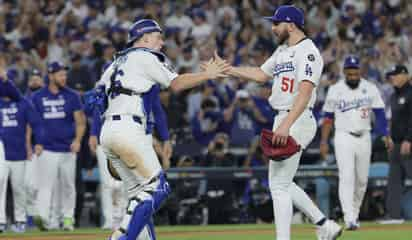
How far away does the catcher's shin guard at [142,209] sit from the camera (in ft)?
32.9

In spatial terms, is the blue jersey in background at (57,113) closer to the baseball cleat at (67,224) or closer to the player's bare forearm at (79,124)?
the player's bare forearm at (79,124)

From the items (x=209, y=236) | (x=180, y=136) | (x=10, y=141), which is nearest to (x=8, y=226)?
(x=10, y=141)

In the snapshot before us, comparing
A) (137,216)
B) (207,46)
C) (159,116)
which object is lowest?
(137,216)

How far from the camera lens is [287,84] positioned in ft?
36.9

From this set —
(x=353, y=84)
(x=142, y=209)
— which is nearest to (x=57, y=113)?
(x=353, y=84)

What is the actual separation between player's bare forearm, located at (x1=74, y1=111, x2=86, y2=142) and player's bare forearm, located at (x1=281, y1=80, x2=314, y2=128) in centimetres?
677

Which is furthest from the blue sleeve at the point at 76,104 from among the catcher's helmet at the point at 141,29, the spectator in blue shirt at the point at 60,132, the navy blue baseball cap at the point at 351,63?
the catcher's helmet at the point at 141,29

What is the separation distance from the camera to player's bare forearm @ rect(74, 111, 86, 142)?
672 inches

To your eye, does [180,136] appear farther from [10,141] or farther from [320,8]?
[320,8]

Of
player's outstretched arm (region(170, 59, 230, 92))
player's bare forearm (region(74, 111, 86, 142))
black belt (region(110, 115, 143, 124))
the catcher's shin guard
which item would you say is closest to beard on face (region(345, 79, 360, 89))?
player's bare forearm (region(74, 111, 86, 142))

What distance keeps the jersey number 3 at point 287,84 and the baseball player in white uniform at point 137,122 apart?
980mm

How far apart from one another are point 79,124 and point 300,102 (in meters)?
7.11

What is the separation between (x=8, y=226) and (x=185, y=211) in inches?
118

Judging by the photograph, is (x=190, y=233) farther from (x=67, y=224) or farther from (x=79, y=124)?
(x=79, y=124)
